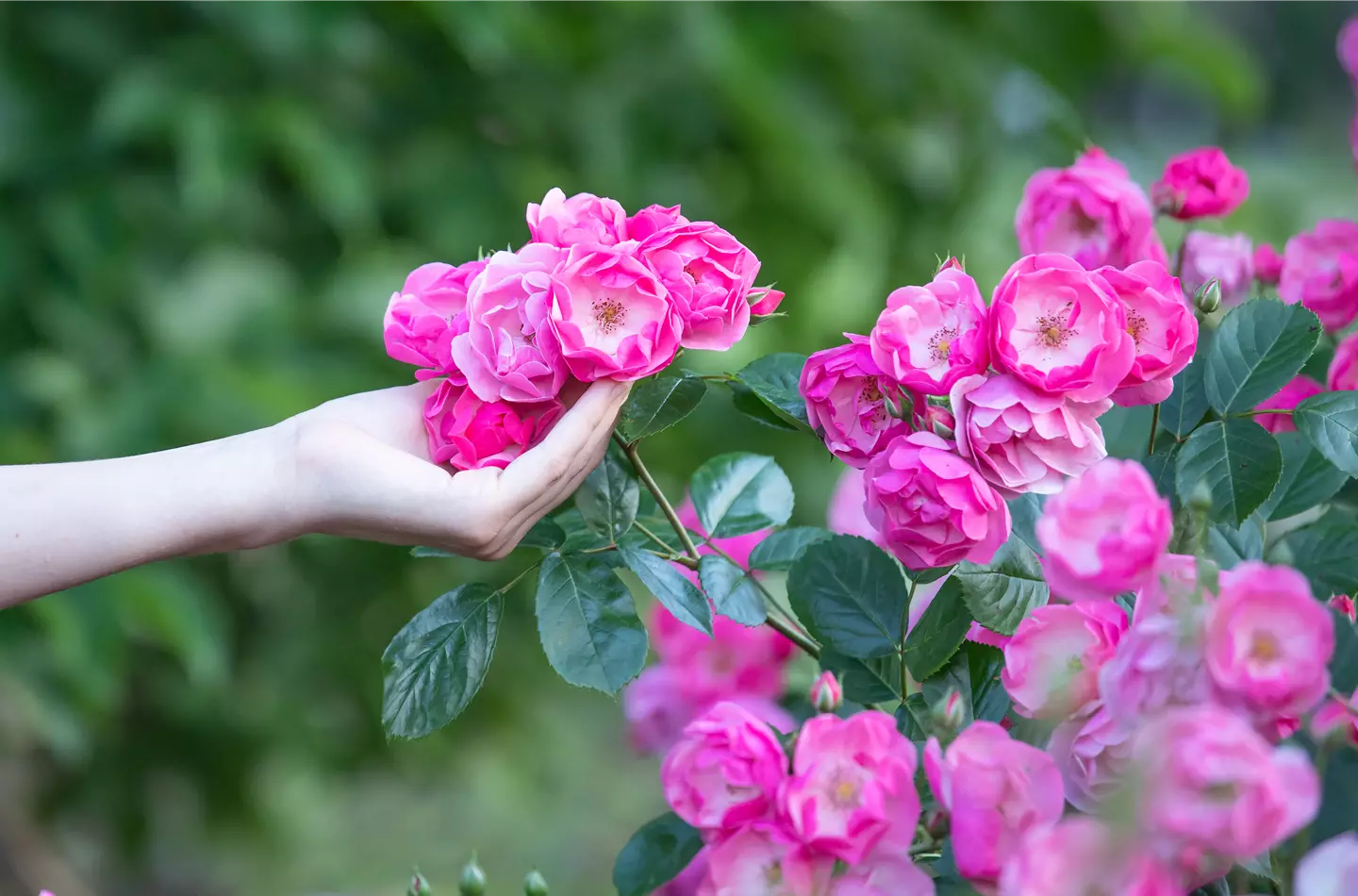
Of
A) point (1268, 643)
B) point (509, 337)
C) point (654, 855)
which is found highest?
point (509, 337)

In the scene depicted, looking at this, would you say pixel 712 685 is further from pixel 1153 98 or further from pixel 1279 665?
pixel 1153 98

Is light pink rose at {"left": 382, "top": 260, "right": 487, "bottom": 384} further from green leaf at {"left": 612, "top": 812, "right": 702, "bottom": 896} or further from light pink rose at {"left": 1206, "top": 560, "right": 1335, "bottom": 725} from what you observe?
light pink rose at {"left": 1206, "top": 560, "right": 1335, "bottom": 725}

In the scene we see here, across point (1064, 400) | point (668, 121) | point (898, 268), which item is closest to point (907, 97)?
point (898, 268)

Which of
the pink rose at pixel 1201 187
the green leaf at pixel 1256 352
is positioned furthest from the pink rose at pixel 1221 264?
the green leaf at pixel 1256 352

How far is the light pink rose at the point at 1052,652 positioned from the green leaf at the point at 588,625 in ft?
0.50

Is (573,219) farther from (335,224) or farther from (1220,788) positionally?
(335,224)

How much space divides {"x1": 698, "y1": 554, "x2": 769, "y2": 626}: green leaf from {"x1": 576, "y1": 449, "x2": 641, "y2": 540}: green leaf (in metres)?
0.04

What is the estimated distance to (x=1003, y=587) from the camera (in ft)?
1.59

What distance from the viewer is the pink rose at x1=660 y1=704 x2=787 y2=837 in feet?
1.35

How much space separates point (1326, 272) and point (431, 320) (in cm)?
47

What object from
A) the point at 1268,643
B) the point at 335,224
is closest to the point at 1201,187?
the point at 1268,643

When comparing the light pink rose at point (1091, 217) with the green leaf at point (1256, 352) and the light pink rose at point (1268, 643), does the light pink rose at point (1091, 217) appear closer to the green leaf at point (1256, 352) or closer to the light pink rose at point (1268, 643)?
the green leaf at point (1256, 352)

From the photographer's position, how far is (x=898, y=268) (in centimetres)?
197

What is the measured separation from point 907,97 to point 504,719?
127 cm
